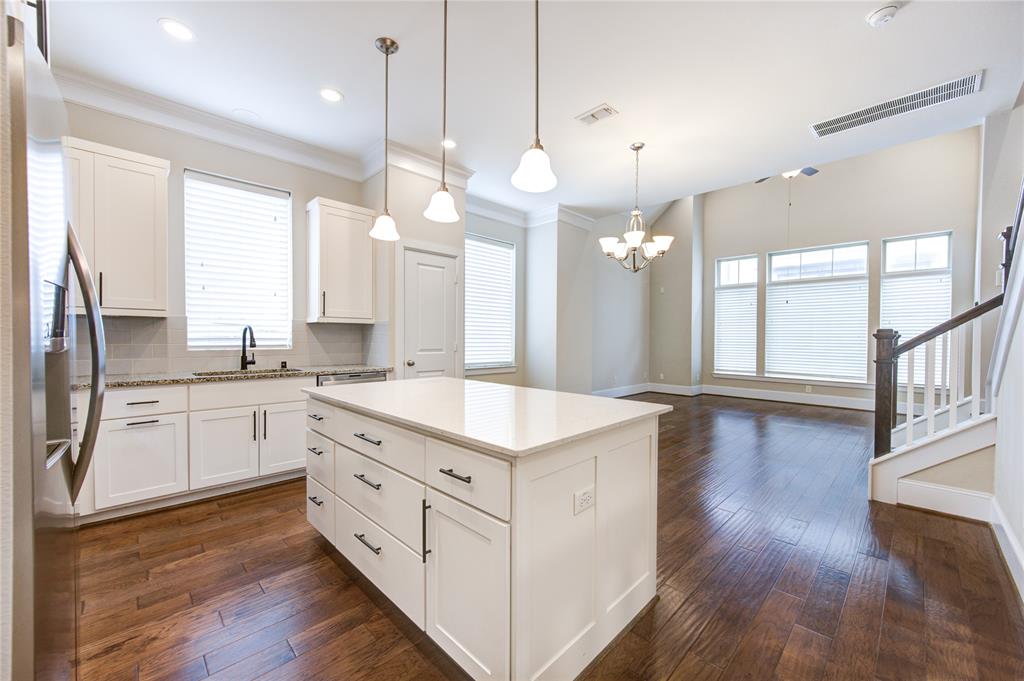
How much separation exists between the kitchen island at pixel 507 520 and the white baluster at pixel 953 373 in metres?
2.46

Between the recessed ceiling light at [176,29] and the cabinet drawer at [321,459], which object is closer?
the cabinet drawer at [321,459]

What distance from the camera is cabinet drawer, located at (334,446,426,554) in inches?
61.2

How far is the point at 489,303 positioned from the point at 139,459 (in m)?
4.05

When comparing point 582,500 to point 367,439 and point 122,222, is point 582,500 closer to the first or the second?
point 367,439

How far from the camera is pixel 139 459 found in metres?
2.68

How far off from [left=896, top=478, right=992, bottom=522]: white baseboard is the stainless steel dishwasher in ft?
13.7

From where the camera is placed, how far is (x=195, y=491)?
2928mm

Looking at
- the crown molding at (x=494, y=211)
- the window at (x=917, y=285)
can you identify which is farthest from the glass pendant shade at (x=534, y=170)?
the window at (x=917, y=285)

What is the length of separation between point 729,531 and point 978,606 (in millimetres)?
1019

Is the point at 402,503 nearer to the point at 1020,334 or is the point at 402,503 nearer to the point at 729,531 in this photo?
the point at 729,531

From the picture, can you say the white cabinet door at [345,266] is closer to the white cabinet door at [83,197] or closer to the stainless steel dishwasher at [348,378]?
the stainless steel dishwasher at [348,378]

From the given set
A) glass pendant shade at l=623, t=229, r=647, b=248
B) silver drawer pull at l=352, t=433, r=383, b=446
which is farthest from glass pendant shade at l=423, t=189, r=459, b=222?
glass pendant shade at l=623, t=229, r=647, b=248

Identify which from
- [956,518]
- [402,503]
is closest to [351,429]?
[402,503]

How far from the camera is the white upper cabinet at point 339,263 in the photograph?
375 cm
